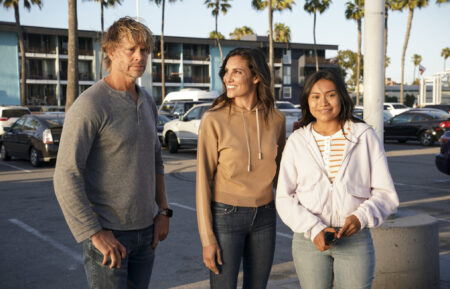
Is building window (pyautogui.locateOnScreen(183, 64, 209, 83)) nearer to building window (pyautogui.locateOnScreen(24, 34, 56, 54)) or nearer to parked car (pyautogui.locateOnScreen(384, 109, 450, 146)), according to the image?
building window (pyautogui.locateOnScreen(24, 34, 56, 54))

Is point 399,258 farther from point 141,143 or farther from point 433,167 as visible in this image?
point 433,167

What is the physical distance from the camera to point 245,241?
304 cm

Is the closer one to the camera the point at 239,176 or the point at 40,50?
the point at 239,176

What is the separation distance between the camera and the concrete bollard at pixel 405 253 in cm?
419

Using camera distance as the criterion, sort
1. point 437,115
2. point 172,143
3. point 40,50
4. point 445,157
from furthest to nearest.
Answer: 1. point 40,50
2. point 437,115
3. point 172,143
4. point 445,157

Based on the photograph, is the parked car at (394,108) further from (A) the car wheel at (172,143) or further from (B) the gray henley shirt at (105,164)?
(B) the gray henley shirt at (105,164)

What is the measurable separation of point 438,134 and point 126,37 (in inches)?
841

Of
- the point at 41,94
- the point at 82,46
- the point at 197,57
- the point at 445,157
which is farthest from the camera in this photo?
the point at 197,57

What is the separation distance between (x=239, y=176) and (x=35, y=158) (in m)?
13.7

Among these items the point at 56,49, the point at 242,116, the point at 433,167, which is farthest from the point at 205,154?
the point at 56,49

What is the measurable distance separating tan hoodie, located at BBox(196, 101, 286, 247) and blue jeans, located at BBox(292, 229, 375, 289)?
0.36 m

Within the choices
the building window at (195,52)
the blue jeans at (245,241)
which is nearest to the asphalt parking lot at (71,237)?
the blue jeans at (245,241)

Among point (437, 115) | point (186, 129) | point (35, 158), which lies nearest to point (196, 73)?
point (437, 115)

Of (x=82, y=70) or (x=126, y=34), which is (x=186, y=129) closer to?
(x=126, y=34)
